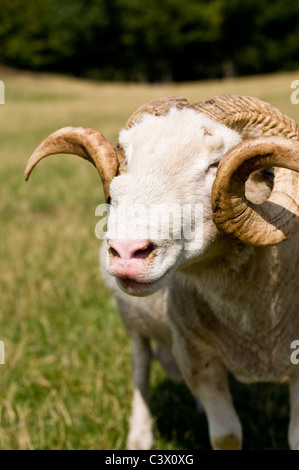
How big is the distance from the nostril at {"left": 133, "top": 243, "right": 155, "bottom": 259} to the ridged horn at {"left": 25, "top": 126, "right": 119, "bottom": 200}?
0.56 m

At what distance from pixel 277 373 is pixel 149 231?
128 centimetres

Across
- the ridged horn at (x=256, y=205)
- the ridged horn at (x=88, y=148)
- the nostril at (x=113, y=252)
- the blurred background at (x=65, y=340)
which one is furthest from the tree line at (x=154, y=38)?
the nostril at (x=113, y=252)

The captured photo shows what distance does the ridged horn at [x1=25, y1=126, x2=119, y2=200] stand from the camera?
2779 millimetres

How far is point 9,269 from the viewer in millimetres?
6145

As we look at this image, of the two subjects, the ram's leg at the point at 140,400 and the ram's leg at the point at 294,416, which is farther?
the ram's leg at the point at 140,400

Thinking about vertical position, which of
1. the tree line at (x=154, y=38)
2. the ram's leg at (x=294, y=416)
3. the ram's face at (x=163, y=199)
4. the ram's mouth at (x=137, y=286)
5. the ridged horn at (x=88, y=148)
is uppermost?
the tree line at (x=154, y=38)

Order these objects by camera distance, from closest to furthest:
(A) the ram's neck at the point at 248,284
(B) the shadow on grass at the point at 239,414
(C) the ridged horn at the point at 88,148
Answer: (C) the ridged horn at the point at 88,148 < (A) the ram's neck at the point at 248,284 < (B) the shadow on grass at the point at 239,414

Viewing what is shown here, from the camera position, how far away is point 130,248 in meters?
2.23

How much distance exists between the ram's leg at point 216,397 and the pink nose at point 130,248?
3.80 feet

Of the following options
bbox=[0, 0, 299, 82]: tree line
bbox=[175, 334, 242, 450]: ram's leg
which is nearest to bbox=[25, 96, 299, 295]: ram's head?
bbox=[175, 334, 242, 450]: ram's leg

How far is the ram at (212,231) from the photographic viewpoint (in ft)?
7.70

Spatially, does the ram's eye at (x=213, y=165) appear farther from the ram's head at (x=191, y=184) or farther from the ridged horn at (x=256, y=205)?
the ridged horn at (x=256, y=205)

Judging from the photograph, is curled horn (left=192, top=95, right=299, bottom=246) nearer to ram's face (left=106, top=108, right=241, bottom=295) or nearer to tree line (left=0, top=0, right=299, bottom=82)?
ram's face (left=106, top=108, right=241, bottom=295)

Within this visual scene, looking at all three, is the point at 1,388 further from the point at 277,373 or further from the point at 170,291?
the point at 277,373
